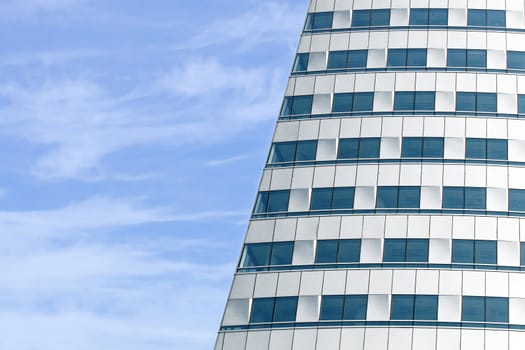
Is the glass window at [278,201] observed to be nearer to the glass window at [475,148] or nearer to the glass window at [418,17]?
the glass window at [475,148]

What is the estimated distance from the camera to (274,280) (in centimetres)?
7925

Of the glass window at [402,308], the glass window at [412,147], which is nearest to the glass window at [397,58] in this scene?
the glass window at [412,147]

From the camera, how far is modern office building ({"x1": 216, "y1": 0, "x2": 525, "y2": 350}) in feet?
249

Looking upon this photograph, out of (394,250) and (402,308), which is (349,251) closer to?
(394,250)

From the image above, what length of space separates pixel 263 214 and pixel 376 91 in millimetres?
14139

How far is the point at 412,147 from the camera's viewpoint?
83.1m

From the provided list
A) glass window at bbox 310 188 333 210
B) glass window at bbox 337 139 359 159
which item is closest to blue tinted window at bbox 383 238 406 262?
glass window at bbox 310 188 333 210

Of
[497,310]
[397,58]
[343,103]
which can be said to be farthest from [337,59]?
[497,310]

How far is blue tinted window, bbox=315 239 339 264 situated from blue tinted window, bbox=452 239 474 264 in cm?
886

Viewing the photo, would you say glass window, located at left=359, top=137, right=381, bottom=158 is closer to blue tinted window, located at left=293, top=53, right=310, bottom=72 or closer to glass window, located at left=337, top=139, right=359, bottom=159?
glass window, located at left=337, top=139, right=359, bottom=159

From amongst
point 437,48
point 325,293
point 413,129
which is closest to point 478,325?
point 325,293

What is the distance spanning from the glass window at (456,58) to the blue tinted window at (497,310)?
21.5 m

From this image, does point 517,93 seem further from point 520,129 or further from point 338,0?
point 338,0

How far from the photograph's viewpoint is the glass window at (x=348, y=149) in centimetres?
8362
